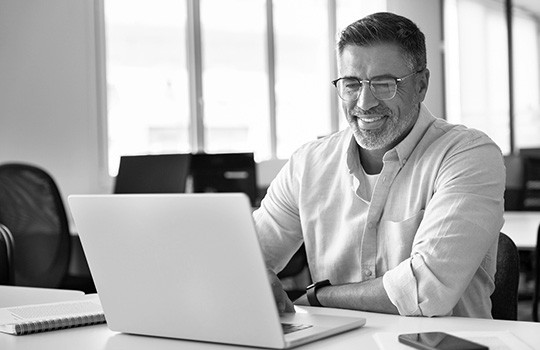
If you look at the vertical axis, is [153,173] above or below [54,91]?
below

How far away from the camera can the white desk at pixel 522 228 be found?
11.2 feet

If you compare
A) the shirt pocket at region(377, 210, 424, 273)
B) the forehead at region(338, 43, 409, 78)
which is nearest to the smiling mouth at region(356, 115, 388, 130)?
the forehead at region(338, 43, 409, 78)

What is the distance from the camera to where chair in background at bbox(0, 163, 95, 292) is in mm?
4020

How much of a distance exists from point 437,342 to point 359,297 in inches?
21.7

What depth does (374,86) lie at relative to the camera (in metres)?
2.13

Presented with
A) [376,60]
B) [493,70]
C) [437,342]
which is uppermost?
[493,70]

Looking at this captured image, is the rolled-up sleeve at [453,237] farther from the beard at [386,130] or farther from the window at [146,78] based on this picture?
the window at [146,78]

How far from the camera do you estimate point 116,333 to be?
1641mm

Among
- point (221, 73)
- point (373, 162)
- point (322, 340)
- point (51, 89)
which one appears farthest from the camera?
point (221, 73)

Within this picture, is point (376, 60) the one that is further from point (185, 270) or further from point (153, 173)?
point (153, 173)

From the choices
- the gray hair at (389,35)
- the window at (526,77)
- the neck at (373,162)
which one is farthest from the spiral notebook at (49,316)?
the window at (526,77)

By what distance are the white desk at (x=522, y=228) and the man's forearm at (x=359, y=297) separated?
1622mm

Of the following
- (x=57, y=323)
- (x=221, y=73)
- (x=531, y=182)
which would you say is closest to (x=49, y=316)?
(x=57, y=323)

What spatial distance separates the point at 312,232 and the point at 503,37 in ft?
27.1
